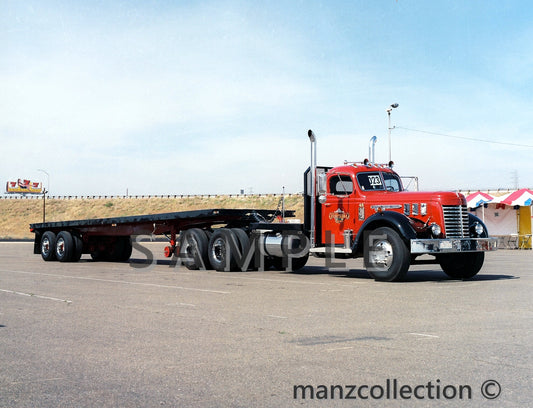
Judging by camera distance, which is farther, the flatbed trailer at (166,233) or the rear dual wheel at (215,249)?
the flatbed trailer at (166,233)

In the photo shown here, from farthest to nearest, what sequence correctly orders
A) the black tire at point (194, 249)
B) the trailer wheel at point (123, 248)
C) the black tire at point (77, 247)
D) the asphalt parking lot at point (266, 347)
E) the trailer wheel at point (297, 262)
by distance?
the trailer wheel at point (123, 248) < the black tire at point (77, 247) < the black tire at point (194, 249) < the trailer wheel at point (297, 262) < the asphalt parking lot at point (266, 347)

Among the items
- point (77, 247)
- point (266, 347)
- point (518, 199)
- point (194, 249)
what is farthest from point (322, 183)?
point (518, 199)

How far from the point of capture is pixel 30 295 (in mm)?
11781

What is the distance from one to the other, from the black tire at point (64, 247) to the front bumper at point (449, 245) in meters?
14.2

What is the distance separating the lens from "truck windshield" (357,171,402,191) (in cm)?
1597

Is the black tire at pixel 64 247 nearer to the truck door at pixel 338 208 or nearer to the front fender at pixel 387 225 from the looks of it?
the truck door at pixel 338 208

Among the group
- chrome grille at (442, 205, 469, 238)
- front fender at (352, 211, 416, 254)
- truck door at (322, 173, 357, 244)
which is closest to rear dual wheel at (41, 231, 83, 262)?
truck door at (322, 173, 357, 244)

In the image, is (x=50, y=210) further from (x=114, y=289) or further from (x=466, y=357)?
(x=466, y=357)

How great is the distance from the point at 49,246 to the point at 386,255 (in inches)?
581

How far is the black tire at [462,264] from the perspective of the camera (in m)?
15.2

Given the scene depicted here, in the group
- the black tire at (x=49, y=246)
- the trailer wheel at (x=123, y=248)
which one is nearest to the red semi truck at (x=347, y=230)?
the trailer wheel at (x=123, y=248)

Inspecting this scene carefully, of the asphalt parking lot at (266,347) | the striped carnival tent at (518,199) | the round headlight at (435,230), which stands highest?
the striped carnival tent at (518,199)

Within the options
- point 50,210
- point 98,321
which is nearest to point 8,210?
point 50,210

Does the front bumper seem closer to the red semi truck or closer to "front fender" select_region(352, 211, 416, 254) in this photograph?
the red semi truck
